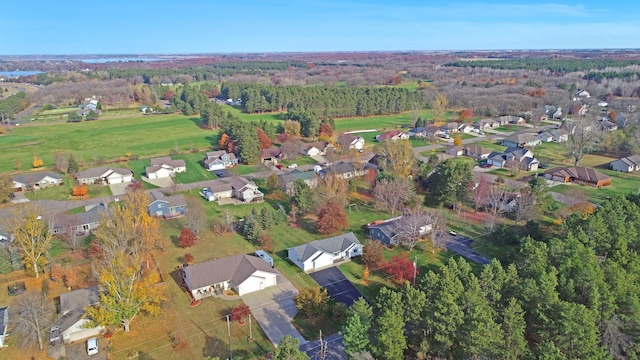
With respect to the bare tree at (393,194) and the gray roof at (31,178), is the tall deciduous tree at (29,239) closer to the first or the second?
the gray roof at (31,178)

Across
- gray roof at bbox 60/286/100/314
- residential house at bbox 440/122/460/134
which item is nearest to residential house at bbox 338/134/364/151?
residential house at bbox 440/122/460/134

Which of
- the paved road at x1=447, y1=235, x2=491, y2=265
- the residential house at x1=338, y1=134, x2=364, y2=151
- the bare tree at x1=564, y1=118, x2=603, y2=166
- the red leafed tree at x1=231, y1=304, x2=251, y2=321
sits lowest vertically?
the red leafed tree at x1=231, y1=304, x2=251, y2=321

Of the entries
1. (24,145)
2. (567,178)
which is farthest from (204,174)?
(567,178)

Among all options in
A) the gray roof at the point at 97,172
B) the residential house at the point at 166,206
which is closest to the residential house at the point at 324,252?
the residential house at the point at 166,206

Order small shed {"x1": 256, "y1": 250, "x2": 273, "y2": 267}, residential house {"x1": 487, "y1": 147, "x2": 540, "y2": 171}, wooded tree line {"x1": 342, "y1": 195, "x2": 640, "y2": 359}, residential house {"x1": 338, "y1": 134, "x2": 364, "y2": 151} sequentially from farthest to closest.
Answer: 1. residential house {"x1": 338, "y1": 134, "x2": 364, "y2": 151}
2. residential house {"x1": 487, "y1": 147, "x2": 540, "y2": 171}
3. small shed {"x1": 256, "y1": 250, "x2": 273, "y2": 267}
4. wooded tree line {"x1": 342, "y1": 195, "x2": 640, "y2": 359}

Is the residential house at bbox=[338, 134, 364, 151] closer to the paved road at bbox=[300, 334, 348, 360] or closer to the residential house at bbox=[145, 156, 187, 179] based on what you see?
the residential house at bbox=[145, 156, 187, 179]

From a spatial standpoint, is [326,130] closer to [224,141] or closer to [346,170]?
[224,141]

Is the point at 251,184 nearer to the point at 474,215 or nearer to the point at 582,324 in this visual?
the point at 474,215
